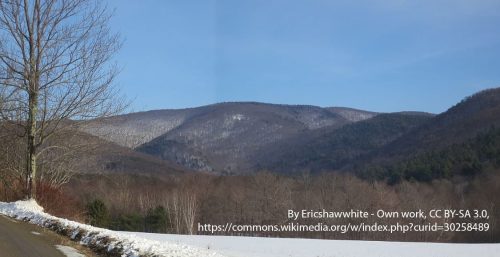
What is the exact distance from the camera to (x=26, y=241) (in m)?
11.3

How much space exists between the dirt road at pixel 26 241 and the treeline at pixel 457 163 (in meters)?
95.9

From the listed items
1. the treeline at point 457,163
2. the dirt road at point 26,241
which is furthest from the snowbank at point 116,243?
the treeline at point 457,163

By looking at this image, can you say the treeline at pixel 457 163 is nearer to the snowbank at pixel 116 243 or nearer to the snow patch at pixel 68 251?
the snowbank at pixel 116 243

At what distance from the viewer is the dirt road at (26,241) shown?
988 cm

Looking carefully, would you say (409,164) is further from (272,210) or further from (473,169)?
(272,210)

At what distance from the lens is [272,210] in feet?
296

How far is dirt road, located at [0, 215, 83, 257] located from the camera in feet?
32.4

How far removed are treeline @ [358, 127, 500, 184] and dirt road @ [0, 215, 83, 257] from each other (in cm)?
9586

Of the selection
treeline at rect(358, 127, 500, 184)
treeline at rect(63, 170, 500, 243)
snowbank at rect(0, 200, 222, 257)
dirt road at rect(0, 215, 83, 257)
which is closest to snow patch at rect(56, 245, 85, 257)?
dirt road at rect(0, 215, 83, 257)

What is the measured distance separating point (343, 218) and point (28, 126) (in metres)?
71.8

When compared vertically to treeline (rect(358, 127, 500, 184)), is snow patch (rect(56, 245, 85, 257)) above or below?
below

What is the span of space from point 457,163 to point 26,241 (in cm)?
10966

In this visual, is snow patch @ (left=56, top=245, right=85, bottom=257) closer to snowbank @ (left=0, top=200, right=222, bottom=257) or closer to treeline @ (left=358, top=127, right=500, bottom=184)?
snowbank @ (left=0, top=200, right=222, bottom=257)

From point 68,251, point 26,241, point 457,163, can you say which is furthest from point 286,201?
point 68,251
